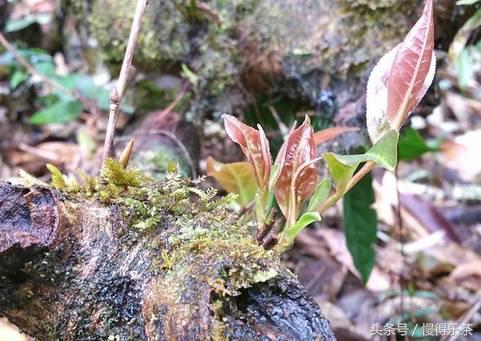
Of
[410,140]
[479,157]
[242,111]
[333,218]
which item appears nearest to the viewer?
[242,111]

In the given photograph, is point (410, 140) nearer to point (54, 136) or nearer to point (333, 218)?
point (333, 218)

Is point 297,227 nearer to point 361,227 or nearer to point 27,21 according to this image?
point 361,227

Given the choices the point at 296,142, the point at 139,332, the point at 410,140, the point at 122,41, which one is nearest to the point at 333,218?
the point at 410,140

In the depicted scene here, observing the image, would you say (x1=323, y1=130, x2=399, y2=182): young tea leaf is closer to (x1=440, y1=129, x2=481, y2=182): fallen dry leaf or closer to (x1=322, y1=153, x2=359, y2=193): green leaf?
(x1=322, y1=153, x2=359, y2=193): green leaf

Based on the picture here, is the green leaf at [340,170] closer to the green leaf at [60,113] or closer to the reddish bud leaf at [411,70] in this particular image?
the reddish bud leaf at [411,70]

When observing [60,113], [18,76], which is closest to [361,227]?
[60,113]

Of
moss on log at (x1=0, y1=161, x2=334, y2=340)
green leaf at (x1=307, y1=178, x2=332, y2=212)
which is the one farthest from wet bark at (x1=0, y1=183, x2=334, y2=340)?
green leaf at (x1=307, y1=178, x2=332, y2=212)
